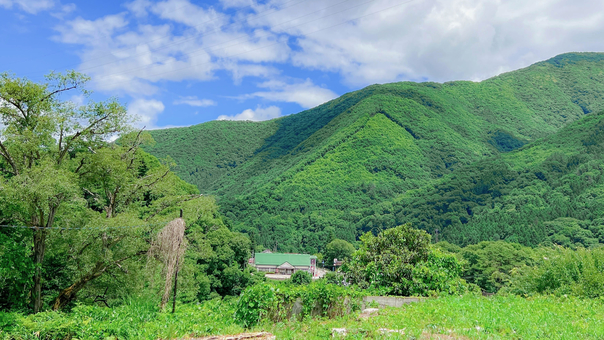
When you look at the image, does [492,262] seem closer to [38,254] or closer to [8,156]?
[38,254]

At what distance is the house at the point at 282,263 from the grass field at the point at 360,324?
7098cm

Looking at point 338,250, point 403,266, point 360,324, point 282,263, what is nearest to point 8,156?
point 360,324

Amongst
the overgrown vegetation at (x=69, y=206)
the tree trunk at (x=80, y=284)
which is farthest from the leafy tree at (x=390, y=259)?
the tree trunk at (x=80, y=284)

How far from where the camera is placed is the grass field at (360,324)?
5828mm

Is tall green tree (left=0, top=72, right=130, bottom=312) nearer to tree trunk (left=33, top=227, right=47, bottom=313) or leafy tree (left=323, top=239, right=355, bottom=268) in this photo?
tree trunk (left=33, top=227, right=47, bottom=313)

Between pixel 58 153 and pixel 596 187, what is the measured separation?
90003 mm

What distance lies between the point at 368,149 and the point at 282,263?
5577cm

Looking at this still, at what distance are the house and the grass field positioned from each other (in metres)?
71.0

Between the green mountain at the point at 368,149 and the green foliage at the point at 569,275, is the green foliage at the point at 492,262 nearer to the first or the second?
the green mountain at the point at 368,149

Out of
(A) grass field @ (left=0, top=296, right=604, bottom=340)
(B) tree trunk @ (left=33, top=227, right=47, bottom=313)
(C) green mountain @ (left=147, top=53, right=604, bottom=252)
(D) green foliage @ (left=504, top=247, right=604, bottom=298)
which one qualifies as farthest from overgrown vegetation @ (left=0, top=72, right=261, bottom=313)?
(C) green mountain @ (left=147, top=53, right=604, bottom=252)

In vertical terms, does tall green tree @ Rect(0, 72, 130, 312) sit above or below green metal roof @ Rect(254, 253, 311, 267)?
above

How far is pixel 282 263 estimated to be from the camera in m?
79.9

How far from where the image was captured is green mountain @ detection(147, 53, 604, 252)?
343ft

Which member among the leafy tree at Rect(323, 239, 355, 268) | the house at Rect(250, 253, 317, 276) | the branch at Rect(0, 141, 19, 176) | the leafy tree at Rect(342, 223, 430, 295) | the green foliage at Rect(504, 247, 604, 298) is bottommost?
the house at Rect(250, 253, 317, 276)
